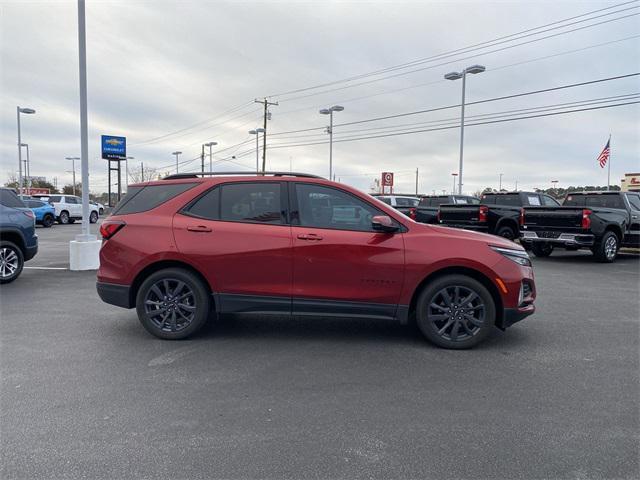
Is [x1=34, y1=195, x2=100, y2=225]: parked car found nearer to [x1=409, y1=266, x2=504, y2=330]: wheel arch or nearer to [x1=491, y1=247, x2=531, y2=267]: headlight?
[x1=409, y1=266, x2=504, y2=330]: wheel arch

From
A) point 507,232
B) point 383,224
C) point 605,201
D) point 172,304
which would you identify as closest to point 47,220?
point 507,232

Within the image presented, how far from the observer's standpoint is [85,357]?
4578 millimetres

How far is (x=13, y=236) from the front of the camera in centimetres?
850

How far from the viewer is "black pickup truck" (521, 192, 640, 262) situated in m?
11.8

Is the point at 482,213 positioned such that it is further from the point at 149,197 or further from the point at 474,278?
the point at 149,197

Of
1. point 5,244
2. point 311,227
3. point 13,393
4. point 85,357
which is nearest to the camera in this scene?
point 13,393

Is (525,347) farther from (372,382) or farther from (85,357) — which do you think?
(85,357)

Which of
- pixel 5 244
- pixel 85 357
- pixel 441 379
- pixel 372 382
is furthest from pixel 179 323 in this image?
pixel 5 244

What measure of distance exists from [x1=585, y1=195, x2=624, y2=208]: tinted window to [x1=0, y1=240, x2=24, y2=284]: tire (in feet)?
48.4

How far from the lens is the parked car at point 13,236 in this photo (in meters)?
8.36

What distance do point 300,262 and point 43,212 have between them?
2554 centimetres

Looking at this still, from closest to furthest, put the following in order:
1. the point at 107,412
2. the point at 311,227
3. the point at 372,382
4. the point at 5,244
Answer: the point at 107,412
the point at 372,382
the point at 311,227
the point at 5,244

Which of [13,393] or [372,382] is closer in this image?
[13,393]

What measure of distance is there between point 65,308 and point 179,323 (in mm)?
2498
